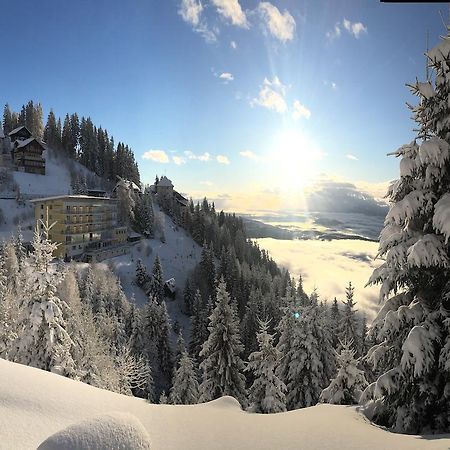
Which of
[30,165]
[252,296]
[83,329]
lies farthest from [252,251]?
[83,329]

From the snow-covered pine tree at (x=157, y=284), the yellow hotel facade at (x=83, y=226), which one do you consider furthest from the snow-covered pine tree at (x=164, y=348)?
the yellow hotel facade at (x=83, y=226)

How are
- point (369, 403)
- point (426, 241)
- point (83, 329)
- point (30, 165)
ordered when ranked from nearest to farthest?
point (426, 241), point (369, 403), point (83, 329), point (30, 165)

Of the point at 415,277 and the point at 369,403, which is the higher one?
the point at 415,277

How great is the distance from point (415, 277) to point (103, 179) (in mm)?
131226

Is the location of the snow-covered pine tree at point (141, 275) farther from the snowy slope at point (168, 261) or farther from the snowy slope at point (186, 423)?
the snowy slope at point (186, 423)

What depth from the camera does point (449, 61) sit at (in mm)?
8469

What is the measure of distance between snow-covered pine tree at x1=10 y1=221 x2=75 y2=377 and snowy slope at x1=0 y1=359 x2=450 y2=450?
11.8 metres

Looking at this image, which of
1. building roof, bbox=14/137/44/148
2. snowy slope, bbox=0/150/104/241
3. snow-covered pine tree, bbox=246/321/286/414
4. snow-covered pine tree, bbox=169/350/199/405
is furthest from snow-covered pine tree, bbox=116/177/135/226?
snow-covered pine tree, bbox=246/321/286/414

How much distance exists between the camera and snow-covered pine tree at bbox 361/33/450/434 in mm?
7980

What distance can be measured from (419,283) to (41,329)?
19.9 metres

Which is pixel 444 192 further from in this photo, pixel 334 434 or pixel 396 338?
pixel 334 434

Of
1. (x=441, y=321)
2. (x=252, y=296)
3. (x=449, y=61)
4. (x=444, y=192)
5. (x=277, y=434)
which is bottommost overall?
(x=252, y=296)

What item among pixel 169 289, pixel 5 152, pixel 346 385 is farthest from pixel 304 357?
pixel 5 152

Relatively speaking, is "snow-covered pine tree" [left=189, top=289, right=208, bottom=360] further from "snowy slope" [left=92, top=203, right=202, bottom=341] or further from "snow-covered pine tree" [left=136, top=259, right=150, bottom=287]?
"snow-covered pine tree" [left=136, top=259, right=150, bottom=287]
